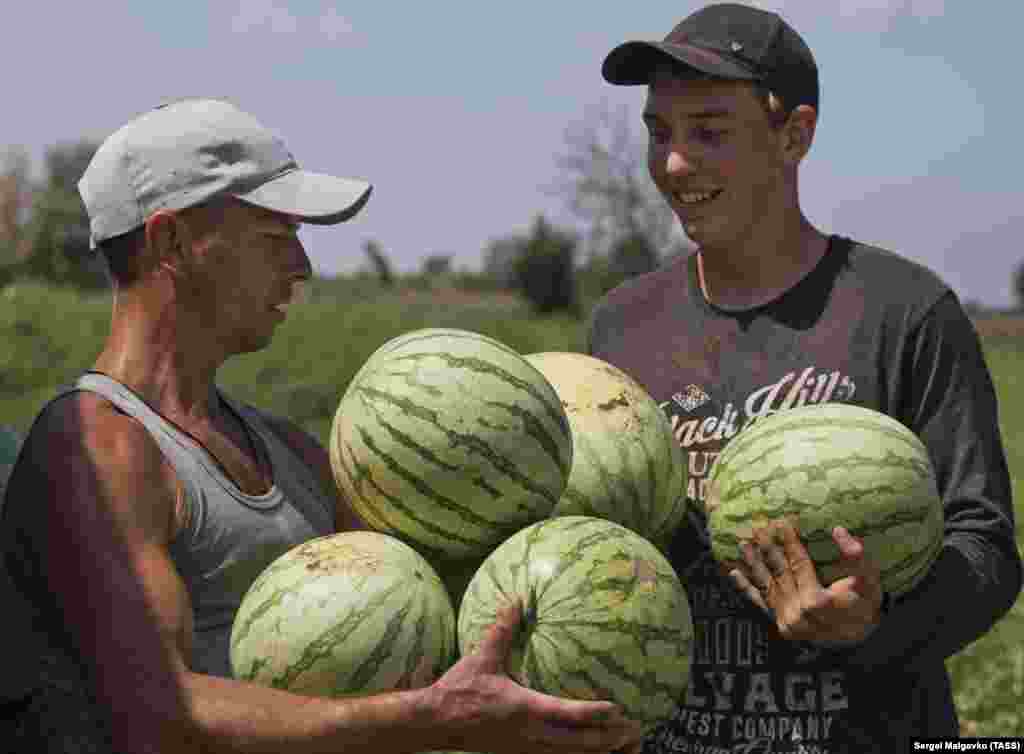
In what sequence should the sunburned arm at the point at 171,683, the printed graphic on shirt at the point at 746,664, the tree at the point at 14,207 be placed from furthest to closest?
the tree at the point at 14,207, the printed graphic on shirt at the point at 746,664, the sunburned arm at the point at 171,683

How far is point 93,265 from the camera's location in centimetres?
5056

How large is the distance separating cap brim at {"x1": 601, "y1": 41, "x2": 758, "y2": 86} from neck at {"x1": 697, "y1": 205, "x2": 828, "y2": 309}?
41cm

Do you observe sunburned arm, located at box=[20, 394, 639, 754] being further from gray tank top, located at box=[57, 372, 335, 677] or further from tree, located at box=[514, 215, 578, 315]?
tree, located at box=[514, 215, 578, 315]

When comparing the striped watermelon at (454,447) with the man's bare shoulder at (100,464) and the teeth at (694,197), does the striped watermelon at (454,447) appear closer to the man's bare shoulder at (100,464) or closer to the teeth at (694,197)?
the man's bare shoulder at (100,464)

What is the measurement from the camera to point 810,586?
8.30 ft

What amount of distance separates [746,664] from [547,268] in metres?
43.0

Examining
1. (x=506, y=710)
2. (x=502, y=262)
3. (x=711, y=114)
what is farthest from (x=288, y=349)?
(x=502, y=262)

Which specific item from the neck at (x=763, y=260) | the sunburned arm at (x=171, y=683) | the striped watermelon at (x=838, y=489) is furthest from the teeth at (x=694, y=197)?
the sunburned arm at (x=171, y=683)

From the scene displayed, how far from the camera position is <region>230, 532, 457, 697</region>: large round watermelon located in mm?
2309

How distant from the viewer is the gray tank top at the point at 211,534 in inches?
101

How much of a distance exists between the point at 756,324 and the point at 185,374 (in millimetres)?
1447

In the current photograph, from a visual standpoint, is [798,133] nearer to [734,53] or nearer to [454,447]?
[734,53]

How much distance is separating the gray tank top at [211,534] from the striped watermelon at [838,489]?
990 mm

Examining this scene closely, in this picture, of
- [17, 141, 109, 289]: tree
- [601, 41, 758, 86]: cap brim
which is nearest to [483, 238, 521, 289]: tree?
[17, 141, 109, 289]: tree
